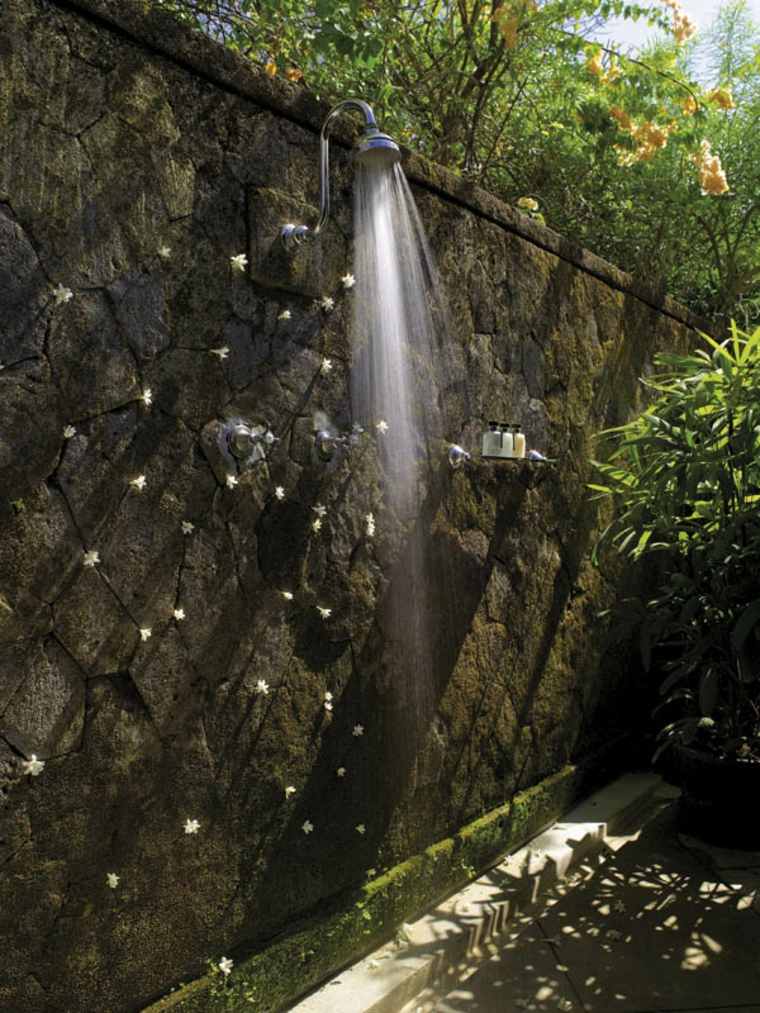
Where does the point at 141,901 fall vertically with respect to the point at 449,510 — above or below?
below

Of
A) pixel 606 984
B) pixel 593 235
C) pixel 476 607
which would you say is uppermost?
pixel 593 235

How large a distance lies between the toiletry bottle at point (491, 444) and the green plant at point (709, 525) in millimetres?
552

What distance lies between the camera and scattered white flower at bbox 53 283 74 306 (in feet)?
5.07

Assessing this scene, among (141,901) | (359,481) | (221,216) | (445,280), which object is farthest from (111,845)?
(445,280)

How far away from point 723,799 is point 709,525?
987mm

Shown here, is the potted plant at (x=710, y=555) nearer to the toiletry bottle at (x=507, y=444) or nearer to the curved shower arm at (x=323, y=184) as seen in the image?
the toiletry bottle at (x=507, y=444)

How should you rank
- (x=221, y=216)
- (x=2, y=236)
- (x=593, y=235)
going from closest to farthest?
(x=2, y=236)
(x=221, y=216)
(x=593, y=235)

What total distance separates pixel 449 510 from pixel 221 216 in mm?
1159

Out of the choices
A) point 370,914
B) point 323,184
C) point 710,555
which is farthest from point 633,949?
point 323,184

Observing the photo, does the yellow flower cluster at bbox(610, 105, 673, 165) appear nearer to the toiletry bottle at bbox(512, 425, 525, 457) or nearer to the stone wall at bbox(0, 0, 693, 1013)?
the stone wall at bbox(0, 0, 693, 1013)

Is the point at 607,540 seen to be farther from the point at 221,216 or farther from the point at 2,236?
the point at 2,236

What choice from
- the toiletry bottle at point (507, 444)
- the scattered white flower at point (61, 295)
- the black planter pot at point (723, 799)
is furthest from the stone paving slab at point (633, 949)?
the scattered white flower at point (61, 295)

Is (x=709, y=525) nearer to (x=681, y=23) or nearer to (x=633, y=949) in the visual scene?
(x=633, y=949)

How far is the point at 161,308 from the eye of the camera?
175 centimetres
